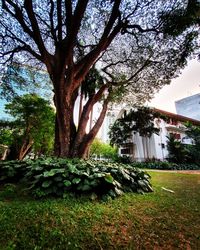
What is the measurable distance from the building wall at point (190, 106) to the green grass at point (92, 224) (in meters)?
A: 32.7

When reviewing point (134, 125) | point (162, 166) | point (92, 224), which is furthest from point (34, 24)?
point (162, 166)

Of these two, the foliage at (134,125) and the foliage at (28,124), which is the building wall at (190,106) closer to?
the foliage at (134,125)

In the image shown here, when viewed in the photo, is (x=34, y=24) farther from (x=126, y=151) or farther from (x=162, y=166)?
(x=126, y=151)

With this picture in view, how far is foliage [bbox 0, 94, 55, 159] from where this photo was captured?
14750 millimetres

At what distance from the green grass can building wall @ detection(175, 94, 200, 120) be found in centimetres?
3267

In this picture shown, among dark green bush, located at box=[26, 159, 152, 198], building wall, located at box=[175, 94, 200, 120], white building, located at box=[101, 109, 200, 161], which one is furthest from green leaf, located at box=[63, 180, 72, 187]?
building wall, located at box=[175, 94, 200, 120]

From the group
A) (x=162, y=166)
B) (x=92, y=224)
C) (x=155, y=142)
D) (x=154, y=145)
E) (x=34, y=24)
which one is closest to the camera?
(x=92, y=224)

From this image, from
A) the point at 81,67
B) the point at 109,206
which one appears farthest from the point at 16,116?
the point at 109,206

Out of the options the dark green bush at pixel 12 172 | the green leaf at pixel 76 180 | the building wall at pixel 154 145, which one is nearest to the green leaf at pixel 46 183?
the green leaf at pixel 76 180

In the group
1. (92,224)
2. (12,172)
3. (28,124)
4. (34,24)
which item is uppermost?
(34,24)

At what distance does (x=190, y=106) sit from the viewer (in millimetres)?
34750

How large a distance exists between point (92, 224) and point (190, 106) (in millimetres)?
35851

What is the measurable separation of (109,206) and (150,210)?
2.93ft

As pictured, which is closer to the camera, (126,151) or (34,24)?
(34,24)
